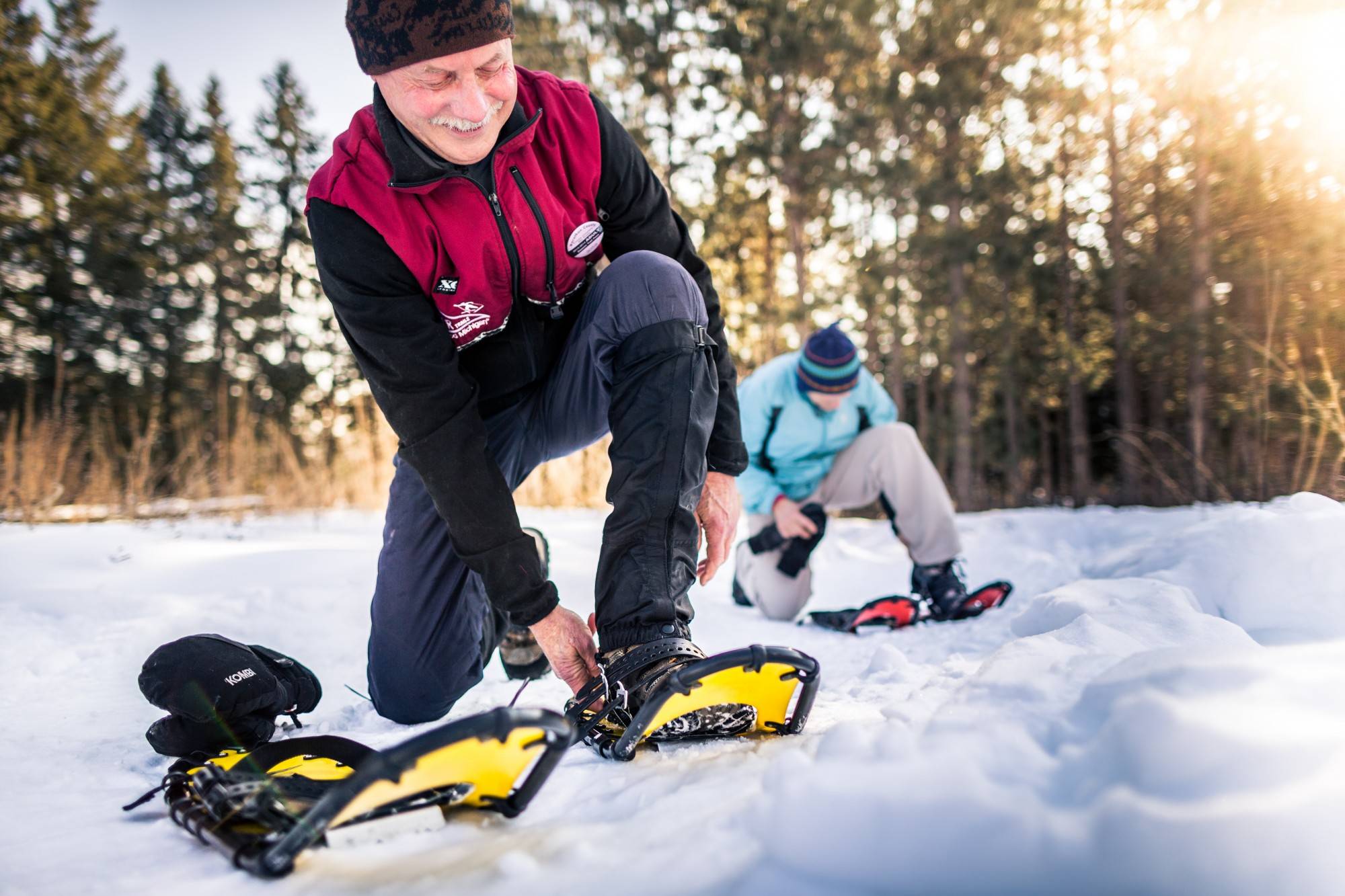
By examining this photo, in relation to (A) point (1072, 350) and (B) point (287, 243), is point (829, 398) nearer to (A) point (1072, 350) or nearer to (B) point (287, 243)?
(A) point (1072, 350)

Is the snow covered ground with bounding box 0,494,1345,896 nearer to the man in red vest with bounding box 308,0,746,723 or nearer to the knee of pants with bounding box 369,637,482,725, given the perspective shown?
the knee of pants with bounding box 369,637,482,725

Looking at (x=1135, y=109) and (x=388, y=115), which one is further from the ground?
(x=1135, y=109)

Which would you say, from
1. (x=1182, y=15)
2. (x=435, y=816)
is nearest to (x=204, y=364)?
(x=1182, y=15)

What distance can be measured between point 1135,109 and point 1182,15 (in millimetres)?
2021

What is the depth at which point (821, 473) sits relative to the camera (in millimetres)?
3512

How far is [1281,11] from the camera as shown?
812 centimetres

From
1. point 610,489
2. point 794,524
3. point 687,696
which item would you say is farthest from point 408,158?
point 794,524

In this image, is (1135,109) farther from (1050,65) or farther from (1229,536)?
(1229,536)

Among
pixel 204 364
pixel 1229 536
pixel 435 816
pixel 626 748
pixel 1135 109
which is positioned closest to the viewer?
pixel 435 816

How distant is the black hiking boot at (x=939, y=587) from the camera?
9.64ft

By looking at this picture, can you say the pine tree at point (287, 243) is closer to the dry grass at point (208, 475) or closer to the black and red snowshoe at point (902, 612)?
the dry grass at point (208, 475)

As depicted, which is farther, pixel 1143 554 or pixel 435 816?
pixel 1143 554

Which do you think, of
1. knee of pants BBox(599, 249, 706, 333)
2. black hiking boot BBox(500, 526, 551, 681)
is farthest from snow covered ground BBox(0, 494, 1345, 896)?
knee of pants BBox(599, 249, 706, 333)

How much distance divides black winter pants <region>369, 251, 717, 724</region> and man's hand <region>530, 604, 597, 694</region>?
0.06 m
